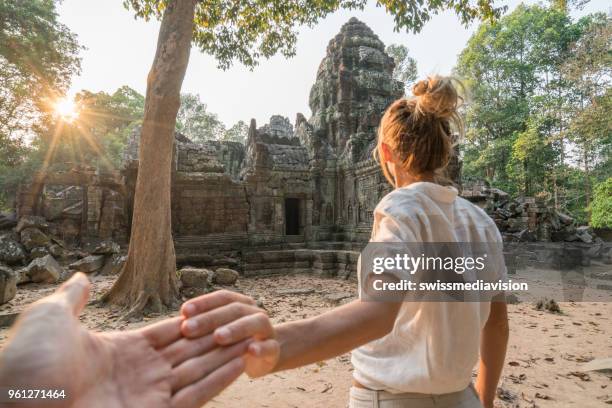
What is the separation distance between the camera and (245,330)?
2.87 feet

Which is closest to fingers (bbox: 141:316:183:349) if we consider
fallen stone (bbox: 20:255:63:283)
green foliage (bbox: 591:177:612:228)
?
fallen stone (bbox: 20:255:63:283)

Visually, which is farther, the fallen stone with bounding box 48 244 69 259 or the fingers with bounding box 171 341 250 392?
the fallen stone with bounding box 48 244 69 259

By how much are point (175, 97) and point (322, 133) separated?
40.0ft

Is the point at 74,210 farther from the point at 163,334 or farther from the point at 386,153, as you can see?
the point at 386,153

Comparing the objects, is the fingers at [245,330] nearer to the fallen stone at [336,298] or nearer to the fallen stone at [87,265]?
the fallen stone at [336,298]

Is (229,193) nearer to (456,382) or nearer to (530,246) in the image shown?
(530,246)

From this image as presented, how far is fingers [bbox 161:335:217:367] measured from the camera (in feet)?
3.02

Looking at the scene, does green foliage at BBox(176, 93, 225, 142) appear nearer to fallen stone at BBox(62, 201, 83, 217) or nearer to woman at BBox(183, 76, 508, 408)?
fallen stone at BBox(62, 201, 83, 217)

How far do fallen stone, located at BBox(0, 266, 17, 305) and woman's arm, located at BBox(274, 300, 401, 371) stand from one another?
7.26m

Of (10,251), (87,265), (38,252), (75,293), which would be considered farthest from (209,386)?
(10,251)

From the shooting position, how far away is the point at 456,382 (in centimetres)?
102

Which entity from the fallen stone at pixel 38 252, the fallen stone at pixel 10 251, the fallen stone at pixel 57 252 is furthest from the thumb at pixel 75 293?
the fallen stone at pixel 57 252

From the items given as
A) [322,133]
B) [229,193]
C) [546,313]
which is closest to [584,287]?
[546,313]

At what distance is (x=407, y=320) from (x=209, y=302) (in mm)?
617
